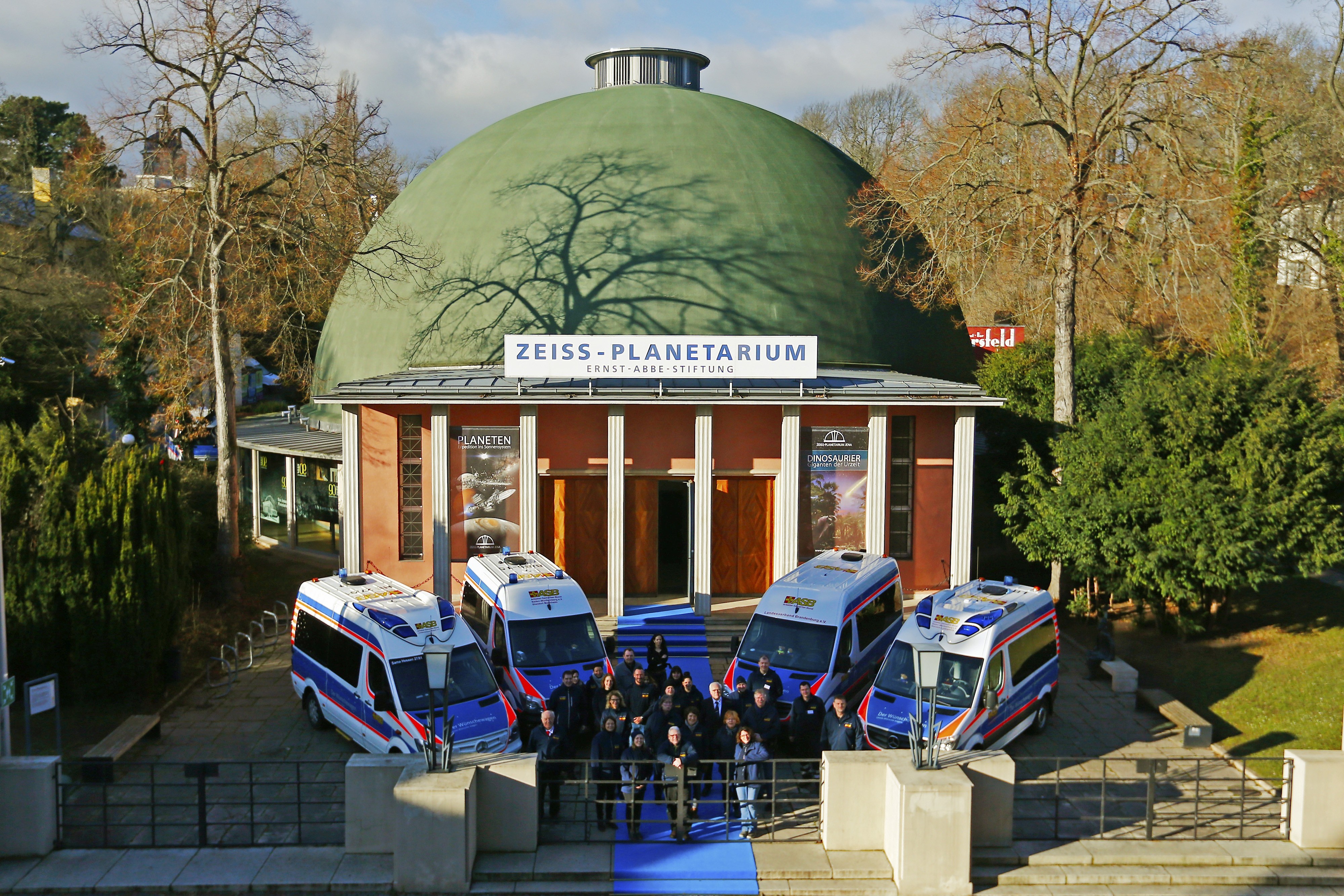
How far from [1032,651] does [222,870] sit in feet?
38.8

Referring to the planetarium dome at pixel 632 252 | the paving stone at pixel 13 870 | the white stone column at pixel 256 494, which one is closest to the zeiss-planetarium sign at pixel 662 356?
the planetarium dome at pixel 632 252

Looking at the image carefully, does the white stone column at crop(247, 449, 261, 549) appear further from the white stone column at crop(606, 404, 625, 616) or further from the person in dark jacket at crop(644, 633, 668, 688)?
the person in dark jacket at crop(644, 633, 668, 688)

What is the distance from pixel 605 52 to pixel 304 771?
25.4 meters

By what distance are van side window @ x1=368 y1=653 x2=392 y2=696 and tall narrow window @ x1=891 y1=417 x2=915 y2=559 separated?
12.9m

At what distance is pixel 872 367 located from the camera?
2670 cm

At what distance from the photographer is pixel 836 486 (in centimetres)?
2288

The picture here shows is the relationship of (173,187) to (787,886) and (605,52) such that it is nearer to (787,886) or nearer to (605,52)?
(605,52)

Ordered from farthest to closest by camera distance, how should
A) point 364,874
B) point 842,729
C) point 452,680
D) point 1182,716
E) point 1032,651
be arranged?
point 1182,716 < point 1032,651 < point 452,680 < point 842,729 < point 364,874

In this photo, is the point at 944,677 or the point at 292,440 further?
the point at 292,440

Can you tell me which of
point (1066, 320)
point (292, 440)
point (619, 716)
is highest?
point (1066, 320)

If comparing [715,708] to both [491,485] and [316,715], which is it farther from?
[491,485]

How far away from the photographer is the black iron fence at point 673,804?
40.7 ft

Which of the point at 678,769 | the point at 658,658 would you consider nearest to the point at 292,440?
the point at 658,658

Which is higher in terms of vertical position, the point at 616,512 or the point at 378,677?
the point at 616,512
